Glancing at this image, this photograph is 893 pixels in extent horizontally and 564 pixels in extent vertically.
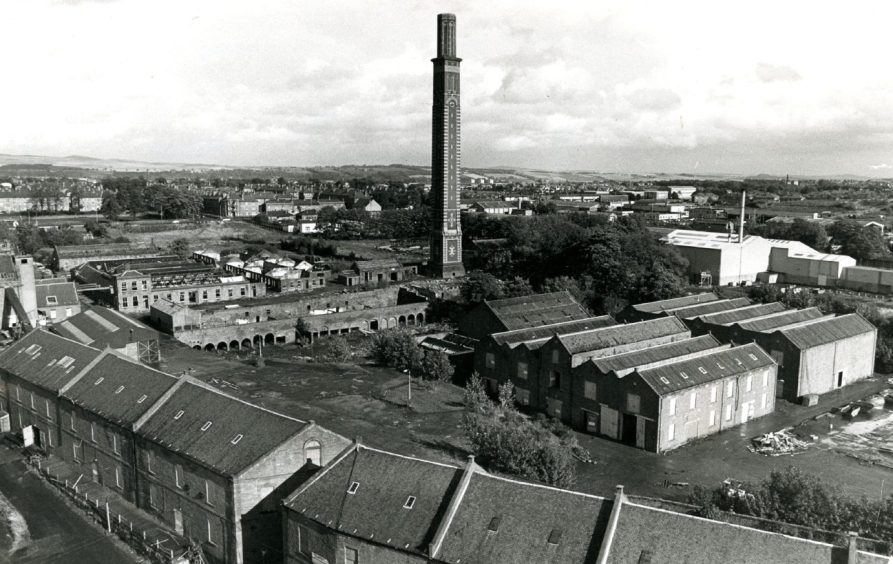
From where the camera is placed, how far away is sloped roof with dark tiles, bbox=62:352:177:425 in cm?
3148

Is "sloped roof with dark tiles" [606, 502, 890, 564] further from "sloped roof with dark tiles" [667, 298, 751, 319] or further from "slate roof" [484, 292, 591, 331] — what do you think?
"sloped roof with dark tiles" [667, 298, 751, 319]

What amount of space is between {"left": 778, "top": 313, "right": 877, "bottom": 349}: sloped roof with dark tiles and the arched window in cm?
3630

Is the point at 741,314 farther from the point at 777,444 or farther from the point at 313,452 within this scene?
the point at 313,452

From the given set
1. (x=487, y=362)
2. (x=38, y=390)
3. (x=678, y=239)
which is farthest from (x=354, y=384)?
(x=678, y=239)

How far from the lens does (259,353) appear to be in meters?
61.2

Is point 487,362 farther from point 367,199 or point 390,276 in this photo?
point 367,199

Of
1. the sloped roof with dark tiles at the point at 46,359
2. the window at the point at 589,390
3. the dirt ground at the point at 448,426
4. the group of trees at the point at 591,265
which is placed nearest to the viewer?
the dirt ground at the point at 448,426

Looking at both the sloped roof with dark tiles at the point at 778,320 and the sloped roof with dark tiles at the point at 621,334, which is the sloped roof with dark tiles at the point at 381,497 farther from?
the sloped roof with dark tiles at the point at 778,320

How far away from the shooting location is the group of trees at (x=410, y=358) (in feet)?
166

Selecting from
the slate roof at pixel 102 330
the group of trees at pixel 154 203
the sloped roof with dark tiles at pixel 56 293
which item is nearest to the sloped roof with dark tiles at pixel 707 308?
the slate roof at pixel 102 330

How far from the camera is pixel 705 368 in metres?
42.7

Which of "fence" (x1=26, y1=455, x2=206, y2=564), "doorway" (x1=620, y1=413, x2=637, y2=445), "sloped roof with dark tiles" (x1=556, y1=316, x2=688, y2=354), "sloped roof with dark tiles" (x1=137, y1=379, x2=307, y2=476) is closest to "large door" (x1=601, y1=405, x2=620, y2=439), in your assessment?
"doorway" (x1=620, y1=413, x2=637, y2=445)

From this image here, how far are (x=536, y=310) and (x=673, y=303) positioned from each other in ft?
41.8

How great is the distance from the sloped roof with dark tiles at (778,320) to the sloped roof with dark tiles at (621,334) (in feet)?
15.7
